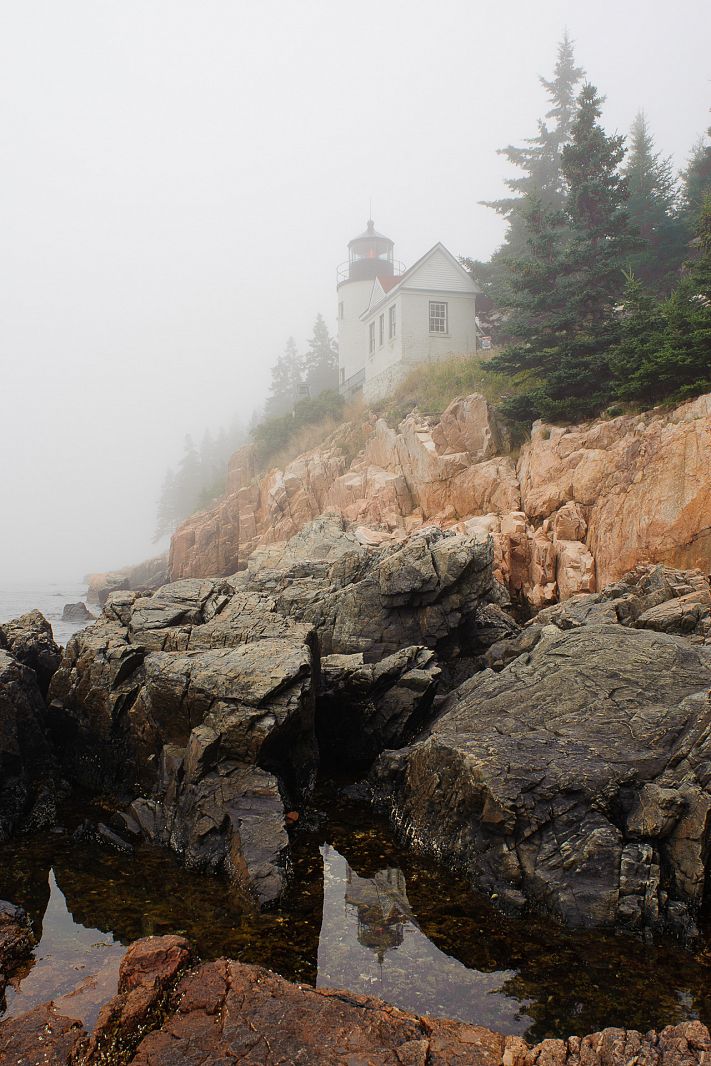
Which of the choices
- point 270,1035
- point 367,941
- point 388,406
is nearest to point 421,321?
point 388,406

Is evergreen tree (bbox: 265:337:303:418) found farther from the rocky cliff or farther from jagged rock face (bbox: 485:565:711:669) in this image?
jagged rock face (bbox: 485:565:711:669)

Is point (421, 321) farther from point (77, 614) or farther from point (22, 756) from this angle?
point (22, 756)

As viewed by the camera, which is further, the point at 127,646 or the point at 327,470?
the point at 327,470

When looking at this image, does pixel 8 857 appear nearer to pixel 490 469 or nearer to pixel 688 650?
pixel 688 650

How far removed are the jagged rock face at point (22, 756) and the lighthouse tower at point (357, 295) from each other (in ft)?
127

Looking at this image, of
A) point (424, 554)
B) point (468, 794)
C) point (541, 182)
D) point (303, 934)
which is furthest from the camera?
point (541, 182)

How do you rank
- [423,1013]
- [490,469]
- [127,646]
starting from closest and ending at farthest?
[423,1013]
[127,646]
[490,469]

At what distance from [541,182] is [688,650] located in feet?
149

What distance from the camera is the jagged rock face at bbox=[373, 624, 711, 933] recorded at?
7.28 m

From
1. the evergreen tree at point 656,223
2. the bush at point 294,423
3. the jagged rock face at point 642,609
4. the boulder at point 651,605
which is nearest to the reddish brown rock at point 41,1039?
the jagged rock face at point 642,609

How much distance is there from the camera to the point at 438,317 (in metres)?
40.5

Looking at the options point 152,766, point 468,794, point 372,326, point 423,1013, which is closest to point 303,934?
point 423,1013

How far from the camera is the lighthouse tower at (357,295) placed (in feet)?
166

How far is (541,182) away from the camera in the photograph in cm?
4544
